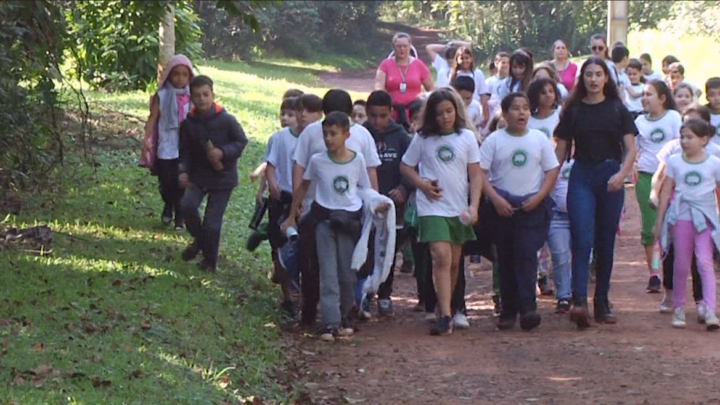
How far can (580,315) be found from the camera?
1012cm

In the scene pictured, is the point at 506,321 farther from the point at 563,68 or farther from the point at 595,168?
the point at 563,68

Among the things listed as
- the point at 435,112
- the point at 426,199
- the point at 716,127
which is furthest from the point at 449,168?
the point at 716,127

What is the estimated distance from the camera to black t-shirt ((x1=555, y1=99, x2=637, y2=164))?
10211 millimetres

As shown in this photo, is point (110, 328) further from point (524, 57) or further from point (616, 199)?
point (524, 57)

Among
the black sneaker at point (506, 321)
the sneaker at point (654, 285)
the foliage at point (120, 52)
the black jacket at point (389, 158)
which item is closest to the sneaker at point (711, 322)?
the black sneaker at point (506, 321)

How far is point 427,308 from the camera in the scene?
10805 mm

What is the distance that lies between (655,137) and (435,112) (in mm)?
3365

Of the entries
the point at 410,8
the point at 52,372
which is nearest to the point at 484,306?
the point at 52,372

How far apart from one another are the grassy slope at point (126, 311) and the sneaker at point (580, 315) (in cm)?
223

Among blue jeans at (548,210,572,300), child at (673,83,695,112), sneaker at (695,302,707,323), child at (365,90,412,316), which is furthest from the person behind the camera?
child at (673,83,695,112)

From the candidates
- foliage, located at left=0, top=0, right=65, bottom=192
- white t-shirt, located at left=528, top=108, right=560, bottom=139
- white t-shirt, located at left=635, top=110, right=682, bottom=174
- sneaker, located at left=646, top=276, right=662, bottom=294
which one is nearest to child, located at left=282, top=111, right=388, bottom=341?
foliage, located at left=0, top=0, right=65, bottom=192

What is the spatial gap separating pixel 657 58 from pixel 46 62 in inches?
1005

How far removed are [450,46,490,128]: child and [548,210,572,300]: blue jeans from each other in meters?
4.32

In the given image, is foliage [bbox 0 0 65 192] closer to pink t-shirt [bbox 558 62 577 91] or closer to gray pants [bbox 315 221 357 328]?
gray pants [bbox 315 221 357 328]
